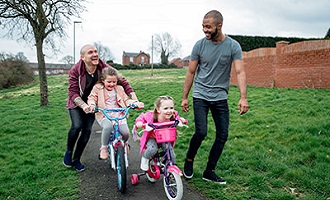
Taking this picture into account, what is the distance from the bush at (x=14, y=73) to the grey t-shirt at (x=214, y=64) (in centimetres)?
2971

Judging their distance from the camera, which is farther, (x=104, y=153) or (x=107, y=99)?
(x=107, y=99)

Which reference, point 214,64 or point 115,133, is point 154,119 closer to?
A: point 115,133

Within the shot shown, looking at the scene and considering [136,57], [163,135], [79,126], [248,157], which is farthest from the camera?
[136,57]

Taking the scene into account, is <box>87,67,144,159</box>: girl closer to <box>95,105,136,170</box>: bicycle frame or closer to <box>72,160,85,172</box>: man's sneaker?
<box>95,105,136,170</box>: bicycle frame

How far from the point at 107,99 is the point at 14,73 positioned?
3058cm

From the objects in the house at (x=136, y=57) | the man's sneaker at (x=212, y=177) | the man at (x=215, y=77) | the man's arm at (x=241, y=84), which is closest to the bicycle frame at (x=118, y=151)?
the man at (x=215, y=77)

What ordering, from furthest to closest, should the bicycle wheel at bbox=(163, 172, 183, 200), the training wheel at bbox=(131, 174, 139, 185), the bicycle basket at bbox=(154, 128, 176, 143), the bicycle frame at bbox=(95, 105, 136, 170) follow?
1. the training wheel at bbox=(131, 174, 139, 185)
2. the bicycle frame at bbox=(95, 105, 136, 170)
3. the bicycle basket at bbox=(154, 128, 176, 143)
4. the bicycle wheel at bbox=(163, 172, 183, 200)

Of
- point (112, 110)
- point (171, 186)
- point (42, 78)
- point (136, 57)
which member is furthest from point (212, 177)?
point (136, 57)

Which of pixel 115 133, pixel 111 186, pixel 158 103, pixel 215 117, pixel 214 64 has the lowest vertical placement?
pixel 111 186

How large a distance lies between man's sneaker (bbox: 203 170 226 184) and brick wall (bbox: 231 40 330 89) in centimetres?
857

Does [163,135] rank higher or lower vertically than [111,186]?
higher

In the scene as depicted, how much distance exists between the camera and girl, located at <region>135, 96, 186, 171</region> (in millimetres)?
3596

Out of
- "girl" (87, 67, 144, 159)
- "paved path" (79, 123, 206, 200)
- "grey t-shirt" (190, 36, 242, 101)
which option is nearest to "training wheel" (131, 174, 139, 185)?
"paved path" (79, 123, 206, 200)

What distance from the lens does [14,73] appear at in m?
30.4
